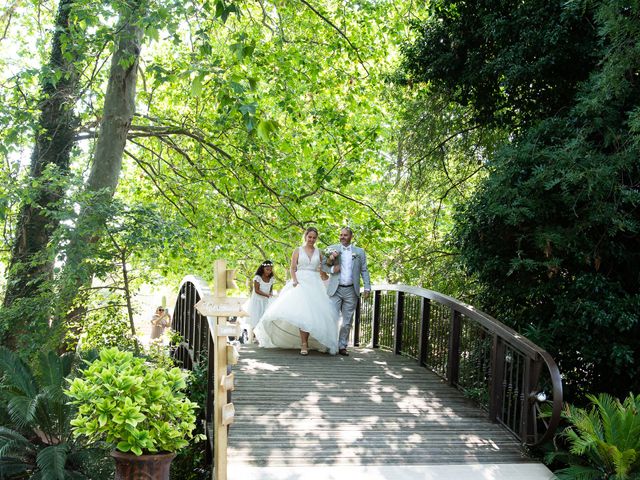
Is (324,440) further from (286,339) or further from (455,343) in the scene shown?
(286,339)


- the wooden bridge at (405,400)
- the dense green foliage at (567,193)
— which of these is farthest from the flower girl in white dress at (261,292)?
the dense green foliage at (567,193)

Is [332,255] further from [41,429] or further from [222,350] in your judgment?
[222,350]

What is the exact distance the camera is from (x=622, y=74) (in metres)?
7.15

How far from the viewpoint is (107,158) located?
37.0 feet

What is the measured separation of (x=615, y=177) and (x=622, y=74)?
1.08 m

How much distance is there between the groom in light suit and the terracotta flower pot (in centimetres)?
575

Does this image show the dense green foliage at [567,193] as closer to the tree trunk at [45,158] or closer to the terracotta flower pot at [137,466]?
the terracotta flower pot at [137,466]

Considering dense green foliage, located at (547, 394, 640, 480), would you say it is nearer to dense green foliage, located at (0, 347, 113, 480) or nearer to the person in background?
dense green foliage, located at (0, 347, 113, 480)

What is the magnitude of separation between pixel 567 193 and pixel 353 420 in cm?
341

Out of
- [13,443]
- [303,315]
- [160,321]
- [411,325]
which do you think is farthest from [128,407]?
[160,321]

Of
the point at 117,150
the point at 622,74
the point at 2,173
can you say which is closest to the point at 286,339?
the point at 117,150

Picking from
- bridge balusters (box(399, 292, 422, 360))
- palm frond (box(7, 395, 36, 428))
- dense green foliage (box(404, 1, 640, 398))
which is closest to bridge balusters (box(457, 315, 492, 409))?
dense green foliage (box(404, 1, 640, 398))

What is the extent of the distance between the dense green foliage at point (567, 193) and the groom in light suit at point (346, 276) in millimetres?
1817

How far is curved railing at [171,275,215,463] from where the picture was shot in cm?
768
